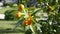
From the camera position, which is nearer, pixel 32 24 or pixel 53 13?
pixel 32 24

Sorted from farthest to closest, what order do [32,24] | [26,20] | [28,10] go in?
[28,10]
[32,24]
[26,20]

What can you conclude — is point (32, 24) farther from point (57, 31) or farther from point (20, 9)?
point (57, 31)

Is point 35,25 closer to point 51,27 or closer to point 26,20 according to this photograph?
point 26,20

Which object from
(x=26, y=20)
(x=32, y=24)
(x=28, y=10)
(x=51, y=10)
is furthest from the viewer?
(x=51, y=10)

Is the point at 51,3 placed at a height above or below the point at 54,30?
above

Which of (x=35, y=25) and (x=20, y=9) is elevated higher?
(x=20, y=9)

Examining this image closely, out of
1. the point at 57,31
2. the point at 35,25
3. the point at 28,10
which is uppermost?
the point at 28,10

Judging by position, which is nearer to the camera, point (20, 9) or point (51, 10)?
point (20, 9)

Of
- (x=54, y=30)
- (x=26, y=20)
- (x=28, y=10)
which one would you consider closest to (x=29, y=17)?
(x=26, y=20)

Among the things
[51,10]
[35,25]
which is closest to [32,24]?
[35,25]
